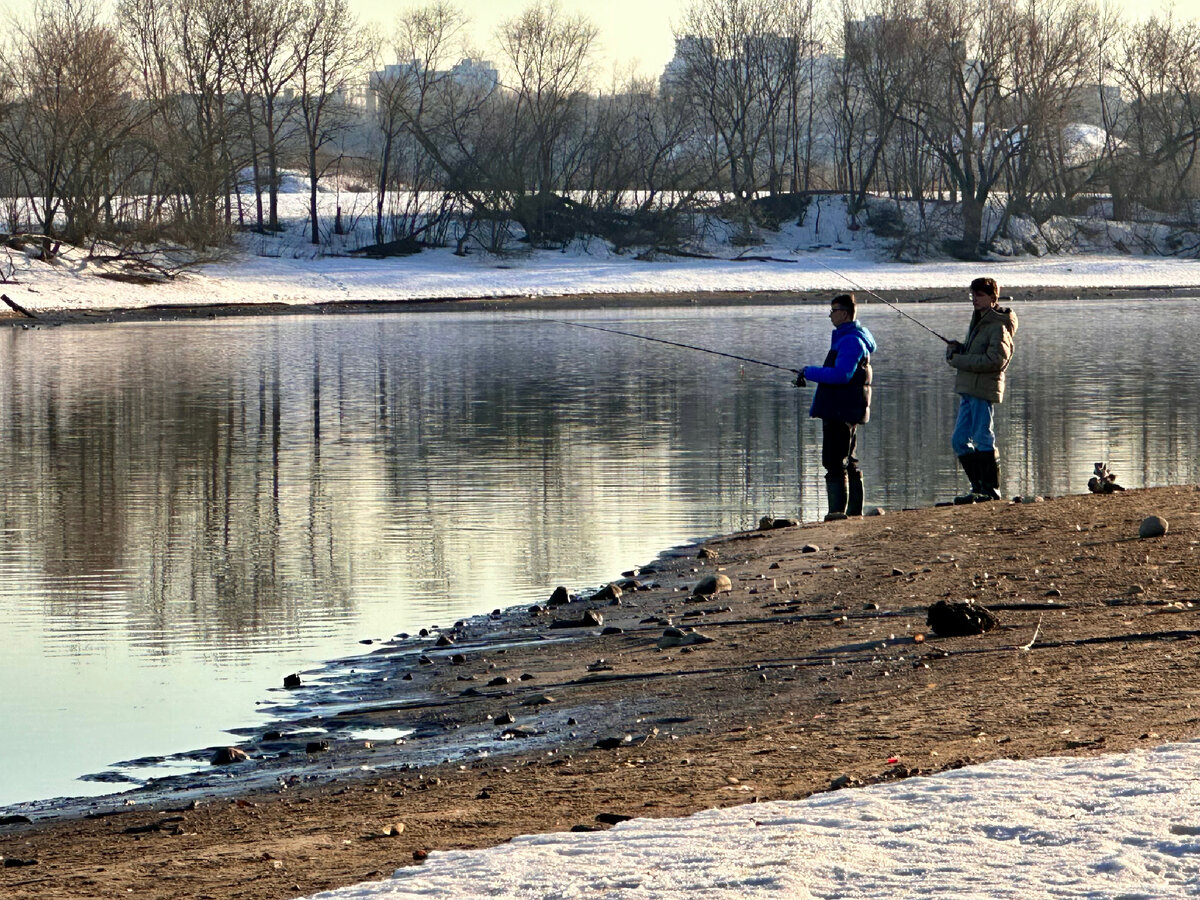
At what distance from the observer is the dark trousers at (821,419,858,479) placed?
11.8 m

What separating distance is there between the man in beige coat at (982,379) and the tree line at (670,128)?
4410 centimetres

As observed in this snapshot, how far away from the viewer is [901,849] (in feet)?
14.2

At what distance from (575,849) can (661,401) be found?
1761cm

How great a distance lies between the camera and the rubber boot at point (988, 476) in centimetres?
1218

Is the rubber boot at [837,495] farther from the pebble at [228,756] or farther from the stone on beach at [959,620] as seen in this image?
the pebble at [228,756]

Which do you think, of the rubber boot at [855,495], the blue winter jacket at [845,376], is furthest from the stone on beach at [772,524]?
the blue winter jacket at [845,376]

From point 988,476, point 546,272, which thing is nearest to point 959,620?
point 988,476

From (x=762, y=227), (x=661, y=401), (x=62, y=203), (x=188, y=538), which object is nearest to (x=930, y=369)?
(x=661, y=401)

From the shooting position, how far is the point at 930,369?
86.9 feet

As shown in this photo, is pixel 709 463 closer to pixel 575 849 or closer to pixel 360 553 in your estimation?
pixel 360 553

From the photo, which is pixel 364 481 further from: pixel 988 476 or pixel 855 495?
pixel 988 476

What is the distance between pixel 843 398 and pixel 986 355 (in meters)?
1.00

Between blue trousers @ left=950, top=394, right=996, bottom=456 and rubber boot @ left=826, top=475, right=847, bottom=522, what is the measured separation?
81 centimetres

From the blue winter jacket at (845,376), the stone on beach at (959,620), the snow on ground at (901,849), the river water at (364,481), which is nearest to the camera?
the snow on ground at (901,849)
